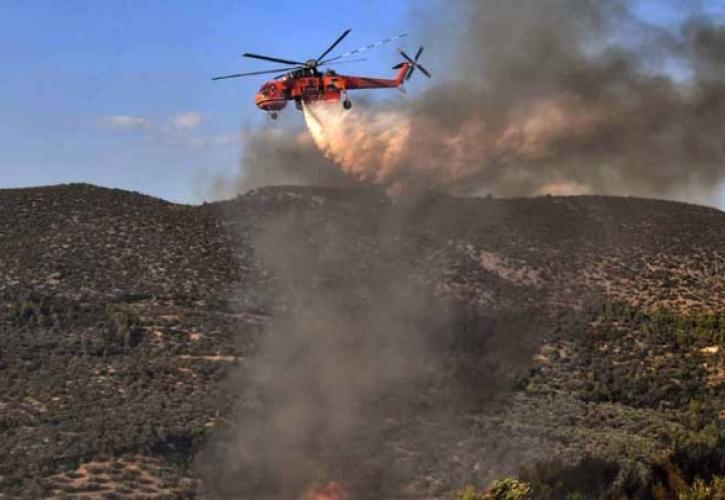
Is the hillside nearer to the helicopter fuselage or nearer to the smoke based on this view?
the smoke

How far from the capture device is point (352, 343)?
196ft

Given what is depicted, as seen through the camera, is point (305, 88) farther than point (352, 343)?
No

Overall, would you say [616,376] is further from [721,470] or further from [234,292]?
[234,292]

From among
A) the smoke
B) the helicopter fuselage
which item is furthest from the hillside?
the helicopter fuselage

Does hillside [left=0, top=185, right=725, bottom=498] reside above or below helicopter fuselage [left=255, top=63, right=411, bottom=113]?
below

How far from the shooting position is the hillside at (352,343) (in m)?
42.0

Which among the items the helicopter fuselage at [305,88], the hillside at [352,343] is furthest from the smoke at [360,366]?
the helicopter fuselage at [305,88]

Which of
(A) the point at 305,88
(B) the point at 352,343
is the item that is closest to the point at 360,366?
(B) the point at 352,343

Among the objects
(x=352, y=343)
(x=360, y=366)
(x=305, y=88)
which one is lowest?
(x=360, y=366)

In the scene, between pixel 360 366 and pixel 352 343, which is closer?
pixel 360 366

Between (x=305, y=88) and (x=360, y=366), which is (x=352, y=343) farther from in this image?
(x=305, y=88)

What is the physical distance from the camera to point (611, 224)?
92750 mm

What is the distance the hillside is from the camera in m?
42.0

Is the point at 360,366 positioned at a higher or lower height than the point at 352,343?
lower
